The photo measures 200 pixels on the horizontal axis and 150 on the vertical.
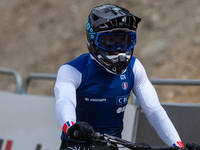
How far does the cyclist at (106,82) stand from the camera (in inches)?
118

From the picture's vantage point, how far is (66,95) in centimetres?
295

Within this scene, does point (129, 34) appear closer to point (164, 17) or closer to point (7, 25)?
Result: point (164, 17)

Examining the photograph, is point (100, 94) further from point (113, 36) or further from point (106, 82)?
point (113, 36)

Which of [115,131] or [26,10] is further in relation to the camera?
[26,10]

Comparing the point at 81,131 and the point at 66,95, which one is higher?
the point at 66,95

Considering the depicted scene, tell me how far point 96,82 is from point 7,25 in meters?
17.1

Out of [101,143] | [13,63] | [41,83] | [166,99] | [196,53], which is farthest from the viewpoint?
[13,63]

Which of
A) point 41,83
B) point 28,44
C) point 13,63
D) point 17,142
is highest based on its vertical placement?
point 28,44

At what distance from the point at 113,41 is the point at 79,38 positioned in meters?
13.0

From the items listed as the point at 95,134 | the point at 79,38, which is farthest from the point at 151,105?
the point at 79,38

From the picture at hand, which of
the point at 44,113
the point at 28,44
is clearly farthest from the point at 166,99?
the point at 28,44

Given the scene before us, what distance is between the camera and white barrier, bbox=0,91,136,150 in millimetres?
5430

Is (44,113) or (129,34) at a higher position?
(129,34)

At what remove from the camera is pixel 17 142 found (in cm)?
575
